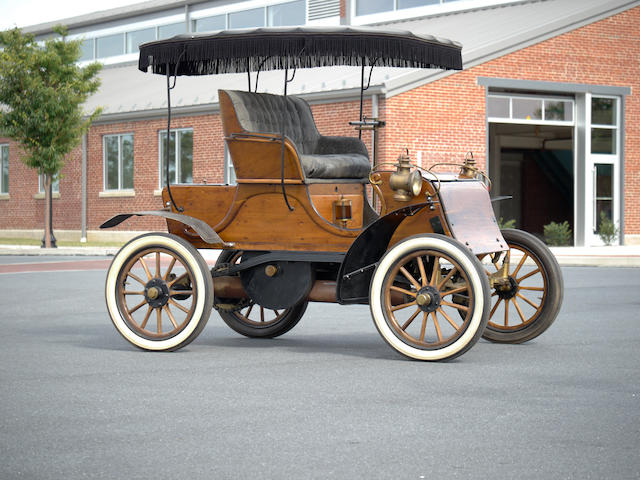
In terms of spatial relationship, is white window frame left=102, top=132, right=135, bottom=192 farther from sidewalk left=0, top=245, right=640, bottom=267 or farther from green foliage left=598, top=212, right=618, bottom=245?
green foliage left=598, top=212, right=618, bottom=245

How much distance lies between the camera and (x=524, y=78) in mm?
24750

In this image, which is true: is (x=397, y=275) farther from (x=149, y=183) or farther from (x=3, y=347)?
(x=149, y=183)

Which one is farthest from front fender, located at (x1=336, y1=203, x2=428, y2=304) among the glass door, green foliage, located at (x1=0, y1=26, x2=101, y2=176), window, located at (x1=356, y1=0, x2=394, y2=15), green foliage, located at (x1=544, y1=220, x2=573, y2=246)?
window, located at (x1=356, y1=0, x2=394, y2=15)

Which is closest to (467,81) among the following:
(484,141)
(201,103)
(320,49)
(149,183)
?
(484,141)

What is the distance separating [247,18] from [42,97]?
1045 centimetres

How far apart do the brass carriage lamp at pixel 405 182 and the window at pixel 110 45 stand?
33.4 metres

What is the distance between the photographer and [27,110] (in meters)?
27.8

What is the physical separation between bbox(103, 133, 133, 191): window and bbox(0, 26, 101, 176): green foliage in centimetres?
211

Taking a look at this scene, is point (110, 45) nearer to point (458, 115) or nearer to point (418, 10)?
point (418, 10)

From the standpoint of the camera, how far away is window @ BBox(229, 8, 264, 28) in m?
35.7

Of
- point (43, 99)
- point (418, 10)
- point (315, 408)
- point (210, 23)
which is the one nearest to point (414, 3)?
point (418, 10)

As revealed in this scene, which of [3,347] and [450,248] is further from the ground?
[450,248]

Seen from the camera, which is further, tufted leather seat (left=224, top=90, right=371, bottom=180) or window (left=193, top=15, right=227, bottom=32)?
window (left=193, top=15, right=227, bottom=32)

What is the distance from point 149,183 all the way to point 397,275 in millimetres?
22835
